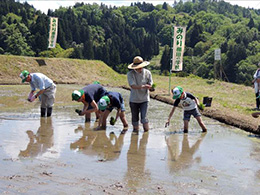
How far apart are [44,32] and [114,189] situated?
69.5m

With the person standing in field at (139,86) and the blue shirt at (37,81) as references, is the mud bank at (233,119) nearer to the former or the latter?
the person standing in field at (139,86)

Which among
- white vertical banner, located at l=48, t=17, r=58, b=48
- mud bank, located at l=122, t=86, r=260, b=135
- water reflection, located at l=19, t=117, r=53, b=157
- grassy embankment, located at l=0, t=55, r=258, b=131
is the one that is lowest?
water reflection, located at l=19, t=117, r=53, b=157

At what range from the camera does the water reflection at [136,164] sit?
521 centimetres

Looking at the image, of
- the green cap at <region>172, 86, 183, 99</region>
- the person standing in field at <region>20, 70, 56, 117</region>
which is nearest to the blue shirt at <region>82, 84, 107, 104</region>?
the green cap at <region>172, 86, 183, 99</region>

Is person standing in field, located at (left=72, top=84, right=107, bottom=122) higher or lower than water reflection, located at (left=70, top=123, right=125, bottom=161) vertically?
higher

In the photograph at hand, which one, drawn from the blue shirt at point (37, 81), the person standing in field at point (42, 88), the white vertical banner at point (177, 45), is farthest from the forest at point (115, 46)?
the blue shirt at point (37, 81)

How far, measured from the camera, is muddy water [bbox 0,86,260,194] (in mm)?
4969

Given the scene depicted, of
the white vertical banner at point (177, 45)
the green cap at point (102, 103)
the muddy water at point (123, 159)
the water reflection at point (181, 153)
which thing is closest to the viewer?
the muddy water at point (123, 159)

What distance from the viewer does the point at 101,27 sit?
118 metres

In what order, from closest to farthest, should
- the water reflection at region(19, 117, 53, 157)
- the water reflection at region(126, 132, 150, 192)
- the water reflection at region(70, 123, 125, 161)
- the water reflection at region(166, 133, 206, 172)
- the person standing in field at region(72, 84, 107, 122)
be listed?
the water reflection at region(126, 132, 150, 192), the water reflection at region(166, 133, 206, 172), the water reflection at region(19, 117, 53, 157), the water reflection at region(70, 123, 125, 161), the person standing in field at region(72, 84, 107, 122)

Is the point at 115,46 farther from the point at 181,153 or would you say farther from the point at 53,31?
the point at 181,153

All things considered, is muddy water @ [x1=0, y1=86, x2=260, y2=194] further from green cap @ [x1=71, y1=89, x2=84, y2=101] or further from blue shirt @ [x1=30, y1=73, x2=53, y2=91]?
blue shirt @ [x1=30, y1=73, x2=53, y2=91]

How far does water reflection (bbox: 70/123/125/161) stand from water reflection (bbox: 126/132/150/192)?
10.1 inches

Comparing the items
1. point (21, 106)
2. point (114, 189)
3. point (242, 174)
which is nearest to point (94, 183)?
point (114, 189)
